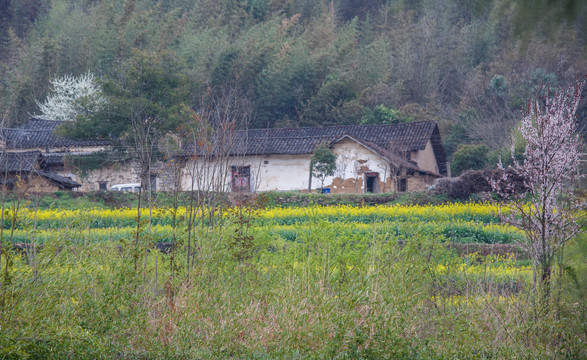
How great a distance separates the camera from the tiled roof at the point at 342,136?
80.2 ft

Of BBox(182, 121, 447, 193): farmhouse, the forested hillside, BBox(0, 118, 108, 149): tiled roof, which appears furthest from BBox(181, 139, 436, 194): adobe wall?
BBox(0, 118, 108, 149): tiled roof

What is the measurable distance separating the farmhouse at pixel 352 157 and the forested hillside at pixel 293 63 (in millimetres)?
1550

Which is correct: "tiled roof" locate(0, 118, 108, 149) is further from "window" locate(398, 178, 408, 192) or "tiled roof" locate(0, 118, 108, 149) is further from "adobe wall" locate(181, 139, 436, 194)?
"window" locate(398, 178, 408, 192)

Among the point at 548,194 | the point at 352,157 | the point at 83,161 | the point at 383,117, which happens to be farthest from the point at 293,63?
the point at 548,194

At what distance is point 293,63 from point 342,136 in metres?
10.9

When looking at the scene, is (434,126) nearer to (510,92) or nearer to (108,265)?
(510,92)

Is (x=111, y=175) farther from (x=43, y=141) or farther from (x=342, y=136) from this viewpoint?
(x=342, y=136)

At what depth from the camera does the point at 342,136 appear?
23797mm

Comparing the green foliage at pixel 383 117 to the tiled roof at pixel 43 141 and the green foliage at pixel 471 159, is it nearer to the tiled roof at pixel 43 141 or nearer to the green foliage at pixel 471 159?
the green foliage at pixel 471 159

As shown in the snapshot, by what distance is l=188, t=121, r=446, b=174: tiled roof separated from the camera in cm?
2444

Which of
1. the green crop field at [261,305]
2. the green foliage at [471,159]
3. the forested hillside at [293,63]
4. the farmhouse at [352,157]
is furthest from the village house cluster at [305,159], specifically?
the green crop field at [261,305]

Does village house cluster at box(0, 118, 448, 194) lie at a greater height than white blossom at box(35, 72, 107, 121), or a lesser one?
lesser

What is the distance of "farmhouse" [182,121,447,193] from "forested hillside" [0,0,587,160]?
1.55m

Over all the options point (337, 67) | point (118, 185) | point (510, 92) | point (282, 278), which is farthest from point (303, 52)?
point (282, 278)
